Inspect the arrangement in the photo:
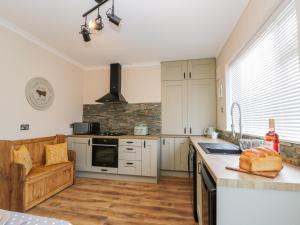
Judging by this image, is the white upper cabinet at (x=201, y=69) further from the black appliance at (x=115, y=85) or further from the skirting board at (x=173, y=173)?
the skirting board at (x=173, y=173)

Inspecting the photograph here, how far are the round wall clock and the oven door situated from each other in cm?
121

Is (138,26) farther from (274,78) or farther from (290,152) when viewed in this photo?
(290,152)

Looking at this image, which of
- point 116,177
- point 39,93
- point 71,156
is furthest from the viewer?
point 116,177

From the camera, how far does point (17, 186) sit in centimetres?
210

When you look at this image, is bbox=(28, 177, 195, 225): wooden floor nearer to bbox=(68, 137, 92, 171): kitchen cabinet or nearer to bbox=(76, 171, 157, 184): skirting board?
bbox=(76, 171, 157, 184): skirting board

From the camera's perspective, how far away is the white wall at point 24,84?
7.61 ft

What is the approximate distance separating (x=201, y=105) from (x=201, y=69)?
2.55 ft

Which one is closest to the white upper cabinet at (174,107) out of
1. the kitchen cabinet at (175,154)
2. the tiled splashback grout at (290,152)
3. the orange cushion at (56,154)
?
the kitchen cabinet at (175,154)

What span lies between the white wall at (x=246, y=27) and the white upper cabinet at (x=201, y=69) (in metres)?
0.52

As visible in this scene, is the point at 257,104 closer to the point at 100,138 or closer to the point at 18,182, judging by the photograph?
the point at 100,138

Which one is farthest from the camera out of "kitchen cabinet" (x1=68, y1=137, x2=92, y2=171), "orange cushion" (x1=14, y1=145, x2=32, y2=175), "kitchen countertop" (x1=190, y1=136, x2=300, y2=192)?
"kitchen cabinet" (x1=68, y1=137, x2=92, y2=171)

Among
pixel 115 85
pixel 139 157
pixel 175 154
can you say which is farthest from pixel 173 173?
pixel 115 85

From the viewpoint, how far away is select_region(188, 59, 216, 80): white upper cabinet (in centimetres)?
357

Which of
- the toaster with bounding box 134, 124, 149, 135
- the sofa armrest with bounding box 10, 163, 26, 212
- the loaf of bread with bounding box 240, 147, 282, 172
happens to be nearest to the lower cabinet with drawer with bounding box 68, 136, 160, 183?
the toaster with bounding box 134, 124, 149, 135
